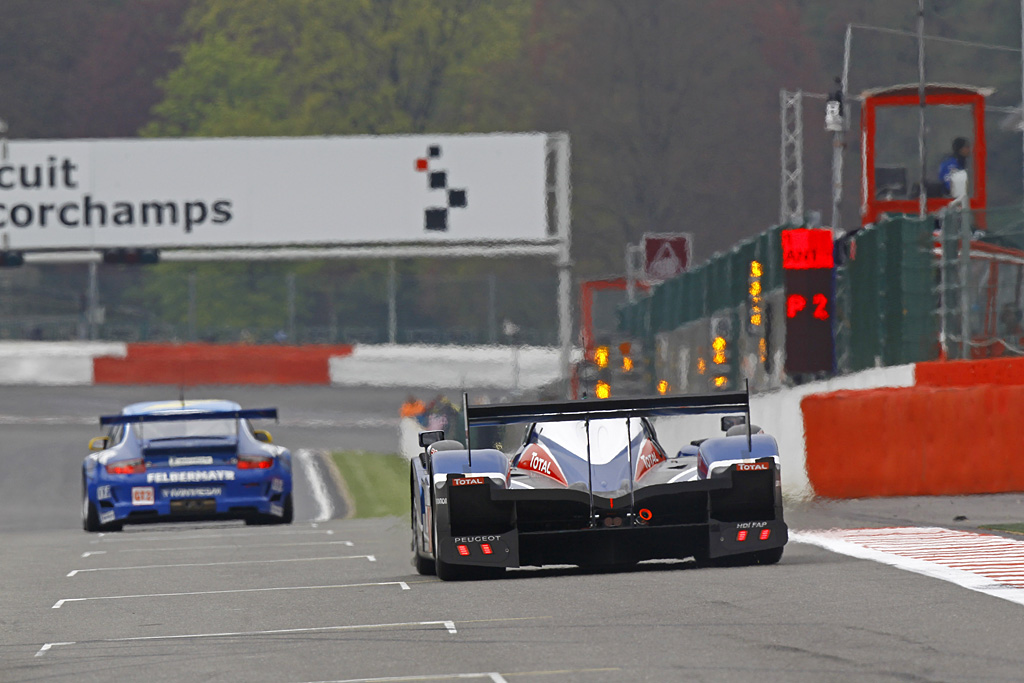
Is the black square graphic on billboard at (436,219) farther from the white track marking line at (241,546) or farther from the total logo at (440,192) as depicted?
the white track marking line at (241,546)

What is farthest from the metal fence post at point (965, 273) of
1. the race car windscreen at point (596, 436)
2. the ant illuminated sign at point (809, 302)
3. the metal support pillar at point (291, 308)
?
the metal support pillar at point (291, 308)

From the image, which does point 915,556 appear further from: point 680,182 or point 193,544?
point 680,182

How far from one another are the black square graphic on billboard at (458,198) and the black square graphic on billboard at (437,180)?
294 mm

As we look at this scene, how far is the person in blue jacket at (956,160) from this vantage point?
26725 mm

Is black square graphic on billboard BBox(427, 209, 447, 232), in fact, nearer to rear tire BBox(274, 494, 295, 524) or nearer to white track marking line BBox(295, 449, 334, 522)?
white track marking line BBox(295, 449, 334, 522)

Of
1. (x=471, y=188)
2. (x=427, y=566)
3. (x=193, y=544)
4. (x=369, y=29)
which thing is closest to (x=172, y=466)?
(x=193, y=544)

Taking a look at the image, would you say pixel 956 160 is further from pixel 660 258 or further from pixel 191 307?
pixel 191 307

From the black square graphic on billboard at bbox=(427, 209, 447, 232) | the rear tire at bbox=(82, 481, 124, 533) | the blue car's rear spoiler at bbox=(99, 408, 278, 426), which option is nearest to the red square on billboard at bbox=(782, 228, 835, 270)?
the blue car's rear spoiler at bbox=(99, 408, 278, 426)

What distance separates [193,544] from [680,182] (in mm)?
49937

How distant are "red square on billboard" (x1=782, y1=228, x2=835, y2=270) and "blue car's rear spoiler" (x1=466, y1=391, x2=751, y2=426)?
11.4m

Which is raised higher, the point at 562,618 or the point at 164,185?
the point at 164,185

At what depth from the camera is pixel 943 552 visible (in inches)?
486

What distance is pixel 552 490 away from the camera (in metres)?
11.4

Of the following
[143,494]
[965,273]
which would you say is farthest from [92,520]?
[965,273]
